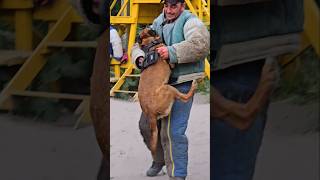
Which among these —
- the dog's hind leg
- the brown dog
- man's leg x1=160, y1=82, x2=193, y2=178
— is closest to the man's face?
the brown dog

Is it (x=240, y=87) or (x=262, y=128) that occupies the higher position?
(x=240, y=87)

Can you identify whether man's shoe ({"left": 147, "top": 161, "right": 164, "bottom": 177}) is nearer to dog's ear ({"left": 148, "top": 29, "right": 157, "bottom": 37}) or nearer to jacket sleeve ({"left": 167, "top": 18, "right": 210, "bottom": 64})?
jacket sleeve ({"left": 167, "top": 18, "right": 210, "bottom": 64})

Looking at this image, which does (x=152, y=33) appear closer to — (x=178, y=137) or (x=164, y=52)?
(x=164, y=52)

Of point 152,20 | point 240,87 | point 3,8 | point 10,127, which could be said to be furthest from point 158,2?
point 10,127

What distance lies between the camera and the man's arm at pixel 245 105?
2.50 m

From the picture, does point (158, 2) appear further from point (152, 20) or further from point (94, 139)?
point (94, 139)

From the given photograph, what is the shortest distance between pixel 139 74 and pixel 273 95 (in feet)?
1.96

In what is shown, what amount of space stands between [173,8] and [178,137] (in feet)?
1.87

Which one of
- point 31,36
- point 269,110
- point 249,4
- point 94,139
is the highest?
point 249,4

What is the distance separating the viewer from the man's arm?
2.50m

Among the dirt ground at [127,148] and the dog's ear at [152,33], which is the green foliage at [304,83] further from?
the dog's ear at [152,33]

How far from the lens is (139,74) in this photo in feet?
8.64

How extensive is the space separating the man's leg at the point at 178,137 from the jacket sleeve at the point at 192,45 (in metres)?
0.12

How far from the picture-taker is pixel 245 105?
8.30 ft
